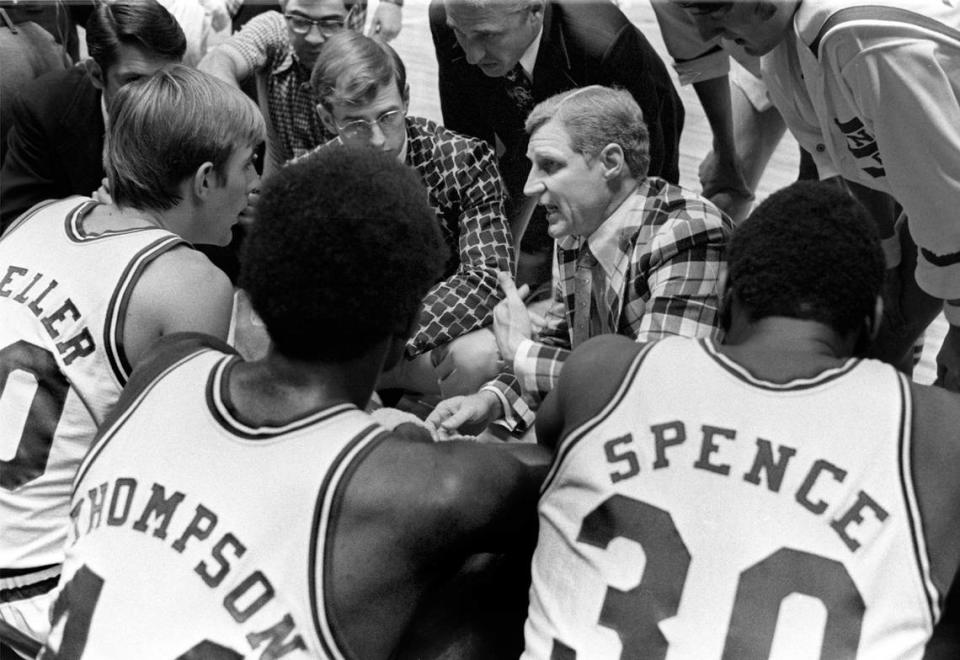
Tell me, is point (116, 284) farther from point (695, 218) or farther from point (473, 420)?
point (695, 218)

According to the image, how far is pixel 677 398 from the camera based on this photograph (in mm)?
1639

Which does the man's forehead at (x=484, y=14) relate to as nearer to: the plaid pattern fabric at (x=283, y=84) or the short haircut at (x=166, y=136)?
the plaid pattern fabric at (x=283, y=84)

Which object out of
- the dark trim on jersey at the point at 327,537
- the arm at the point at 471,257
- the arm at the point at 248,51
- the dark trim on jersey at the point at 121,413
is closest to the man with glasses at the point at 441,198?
the arm at the point at 471,257

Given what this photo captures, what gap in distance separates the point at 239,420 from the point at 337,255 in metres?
0.27

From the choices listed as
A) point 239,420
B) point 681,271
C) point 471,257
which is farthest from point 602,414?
point 471,257

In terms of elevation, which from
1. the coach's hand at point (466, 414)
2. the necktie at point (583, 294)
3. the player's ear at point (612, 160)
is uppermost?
the player's ear at point (612, 160)

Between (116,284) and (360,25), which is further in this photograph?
(360,25)

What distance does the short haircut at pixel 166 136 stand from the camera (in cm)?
234

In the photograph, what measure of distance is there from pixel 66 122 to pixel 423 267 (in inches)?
83.5

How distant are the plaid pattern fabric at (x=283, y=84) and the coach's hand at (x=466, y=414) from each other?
1.57 metres

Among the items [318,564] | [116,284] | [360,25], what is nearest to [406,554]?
[318,564]

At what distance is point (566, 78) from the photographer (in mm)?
3707

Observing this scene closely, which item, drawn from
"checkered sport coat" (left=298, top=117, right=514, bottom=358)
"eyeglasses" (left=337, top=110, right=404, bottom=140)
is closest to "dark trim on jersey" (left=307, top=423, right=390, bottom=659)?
"checkered sport coat" (left=298, top=117, right=514, bottom=358)

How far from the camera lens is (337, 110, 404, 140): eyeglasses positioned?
11.0 ft
